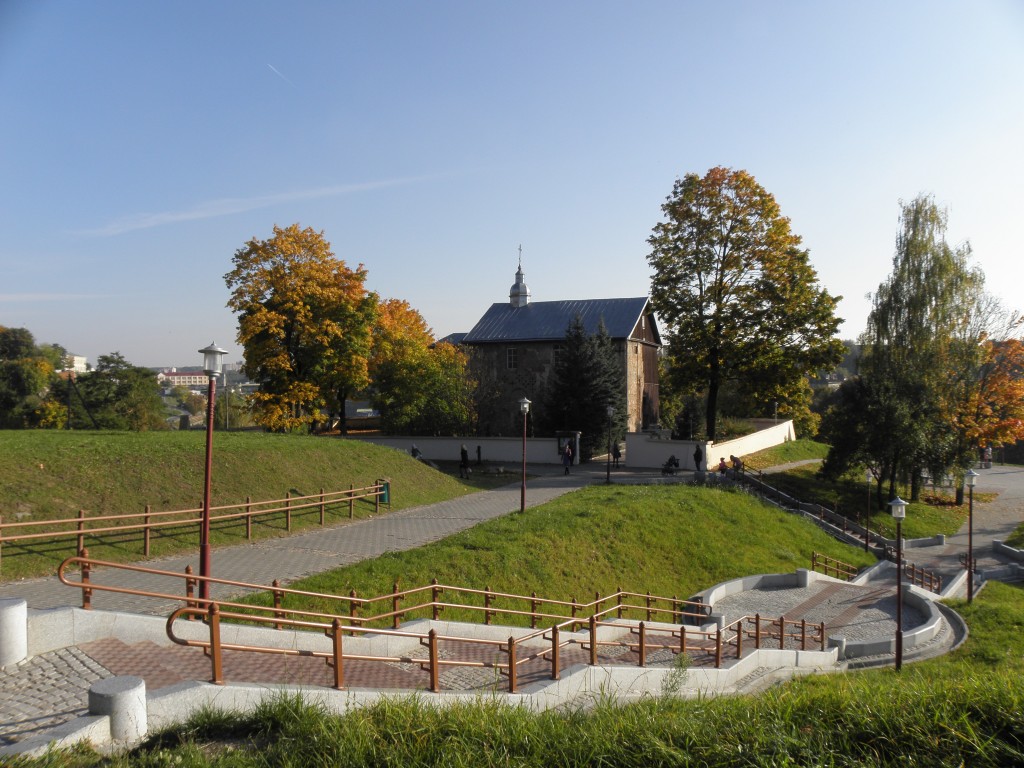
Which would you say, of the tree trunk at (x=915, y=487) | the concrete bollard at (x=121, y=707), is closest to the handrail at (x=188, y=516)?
the concrete bollard at (x=121, y=707)

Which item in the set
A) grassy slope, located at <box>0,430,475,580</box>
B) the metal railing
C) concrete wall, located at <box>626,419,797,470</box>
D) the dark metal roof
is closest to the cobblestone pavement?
the metal railing

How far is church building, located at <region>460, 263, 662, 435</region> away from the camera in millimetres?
45438

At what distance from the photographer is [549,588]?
52.4ft

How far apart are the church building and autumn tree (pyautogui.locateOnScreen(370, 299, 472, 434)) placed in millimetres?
2772

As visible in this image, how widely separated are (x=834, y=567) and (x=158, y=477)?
68.4 feet

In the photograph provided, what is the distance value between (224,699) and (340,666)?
47.7 inches

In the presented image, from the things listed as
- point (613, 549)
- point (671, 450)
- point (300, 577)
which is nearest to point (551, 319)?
point (671, 450)

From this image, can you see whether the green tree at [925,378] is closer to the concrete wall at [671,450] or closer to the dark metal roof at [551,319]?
the concrete wall at [671,450]

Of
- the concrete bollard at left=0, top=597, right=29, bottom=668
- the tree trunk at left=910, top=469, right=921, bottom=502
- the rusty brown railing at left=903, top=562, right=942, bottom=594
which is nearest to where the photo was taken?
the concrete bollard at left=0, top=597, right=29, bottom=668

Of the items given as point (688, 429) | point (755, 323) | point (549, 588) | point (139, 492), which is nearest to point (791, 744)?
point (549, 588)

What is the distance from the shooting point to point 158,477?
55.7ft

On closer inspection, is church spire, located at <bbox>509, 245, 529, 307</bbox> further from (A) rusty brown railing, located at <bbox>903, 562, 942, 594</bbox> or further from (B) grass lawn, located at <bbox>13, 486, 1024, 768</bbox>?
(B) grass lawn, located at <bbox>13, 486, 1024, 768</bbox>

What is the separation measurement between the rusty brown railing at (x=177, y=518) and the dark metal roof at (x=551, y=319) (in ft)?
86.3

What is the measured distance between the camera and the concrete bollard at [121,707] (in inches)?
211
